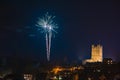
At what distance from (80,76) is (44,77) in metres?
3.93

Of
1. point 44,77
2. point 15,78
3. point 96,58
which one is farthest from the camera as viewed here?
point 96,58

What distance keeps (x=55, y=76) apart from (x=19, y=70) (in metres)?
7.74

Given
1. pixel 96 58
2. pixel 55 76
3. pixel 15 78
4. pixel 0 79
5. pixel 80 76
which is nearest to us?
pixel 15 78

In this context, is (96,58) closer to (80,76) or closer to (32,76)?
(80,76)

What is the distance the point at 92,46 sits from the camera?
5631 cm

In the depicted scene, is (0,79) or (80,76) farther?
(80,76)

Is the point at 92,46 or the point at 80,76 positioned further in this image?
the point at 92,46

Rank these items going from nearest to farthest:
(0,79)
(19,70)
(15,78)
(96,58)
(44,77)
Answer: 1. (15,78)
2. (0,79)
3. (19,70)
4. (44,77)
5. (96,58)

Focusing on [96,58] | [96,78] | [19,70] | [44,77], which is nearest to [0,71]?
[19,70]

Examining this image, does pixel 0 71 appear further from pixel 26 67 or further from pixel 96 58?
pixel 96 58

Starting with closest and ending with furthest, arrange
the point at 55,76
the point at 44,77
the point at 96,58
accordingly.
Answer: the point at 44,77
the point at 55,76
the point at 96,58

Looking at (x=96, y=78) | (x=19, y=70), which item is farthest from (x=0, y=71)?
(x=96, y=78)

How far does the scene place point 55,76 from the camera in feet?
96.5

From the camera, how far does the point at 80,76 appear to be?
89.7 feet
